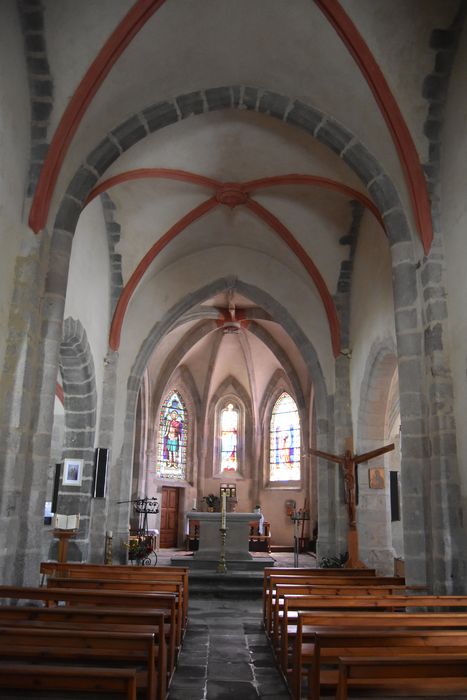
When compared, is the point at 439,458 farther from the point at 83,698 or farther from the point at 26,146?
Result: the point at 26,146

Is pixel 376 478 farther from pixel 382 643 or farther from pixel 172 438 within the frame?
pixel 172 438

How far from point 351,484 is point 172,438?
39.5ft

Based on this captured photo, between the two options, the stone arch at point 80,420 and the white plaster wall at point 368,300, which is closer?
the white plaster wall at point 368,300

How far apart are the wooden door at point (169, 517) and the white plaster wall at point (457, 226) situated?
16.5 meters

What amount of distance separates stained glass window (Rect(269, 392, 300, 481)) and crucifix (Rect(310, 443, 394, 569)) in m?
10.4

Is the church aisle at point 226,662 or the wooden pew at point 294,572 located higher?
the wooden pew at point 294,572

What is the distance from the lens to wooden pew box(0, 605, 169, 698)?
4297 mm

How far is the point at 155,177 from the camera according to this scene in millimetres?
11648

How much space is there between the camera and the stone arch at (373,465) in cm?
1223

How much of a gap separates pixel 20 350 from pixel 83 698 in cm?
458

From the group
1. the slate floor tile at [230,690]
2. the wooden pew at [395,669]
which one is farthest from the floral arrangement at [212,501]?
the wooden pew at [395,669]

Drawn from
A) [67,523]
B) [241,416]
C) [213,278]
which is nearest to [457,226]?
[67,523]

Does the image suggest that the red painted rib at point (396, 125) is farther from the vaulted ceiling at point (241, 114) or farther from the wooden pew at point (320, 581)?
the wooden pew at point (320, 581)

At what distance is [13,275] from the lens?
7.78 m
